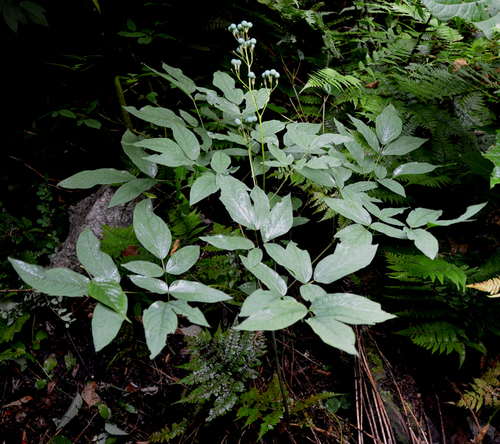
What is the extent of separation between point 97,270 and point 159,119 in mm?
745

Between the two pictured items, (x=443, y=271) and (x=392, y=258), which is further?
(x=392, y=258)

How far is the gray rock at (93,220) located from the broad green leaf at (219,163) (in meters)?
0.98

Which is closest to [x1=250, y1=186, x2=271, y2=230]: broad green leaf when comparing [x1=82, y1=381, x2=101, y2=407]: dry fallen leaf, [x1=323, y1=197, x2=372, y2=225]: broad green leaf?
[x1=323, y1=197, x2=372, y2=225]: broad green leaf

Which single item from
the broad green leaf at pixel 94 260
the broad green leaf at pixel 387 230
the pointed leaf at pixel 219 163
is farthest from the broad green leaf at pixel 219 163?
the broad green leaf at pixel 387 230

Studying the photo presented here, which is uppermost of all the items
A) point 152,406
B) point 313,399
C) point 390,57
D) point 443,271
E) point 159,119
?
point 390,57

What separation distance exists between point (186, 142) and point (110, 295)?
67 cm

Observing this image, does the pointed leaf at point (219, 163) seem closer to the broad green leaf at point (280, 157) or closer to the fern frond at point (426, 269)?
the broad green leaf at point (280, 157)

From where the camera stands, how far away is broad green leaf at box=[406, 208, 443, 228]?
118 centimetres

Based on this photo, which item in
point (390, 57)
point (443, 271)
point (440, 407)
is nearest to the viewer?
point (443, 271)

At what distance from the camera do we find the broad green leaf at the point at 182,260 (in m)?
1.05

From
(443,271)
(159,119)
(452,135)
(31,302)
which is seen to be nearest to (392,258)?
(443,271)

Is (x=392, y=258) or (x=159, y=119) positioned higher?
(x=159, y=119)

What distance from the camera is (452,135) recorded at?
2018 mm

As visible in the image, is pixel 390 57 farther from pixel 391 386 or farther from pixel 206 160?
pixel 391 386
